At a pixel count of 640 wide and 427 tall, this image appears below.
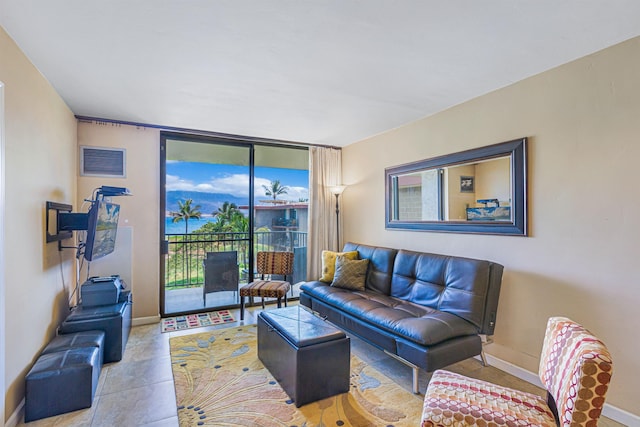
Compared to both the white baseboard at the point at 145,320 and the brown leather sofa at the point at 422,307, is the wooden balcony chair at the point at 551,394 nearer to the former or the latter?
the brown leather sofa at the point at 422,307

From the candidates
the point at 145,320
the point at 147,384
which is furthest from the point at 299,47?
the point at 145,320

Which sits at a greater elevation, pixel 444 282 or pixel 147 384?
pixel 444 282

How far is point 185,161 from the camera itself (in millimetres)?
4172

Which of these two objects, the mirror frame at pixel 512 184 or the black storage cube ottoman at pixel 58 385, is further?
the mirror frame at pixel 512 184

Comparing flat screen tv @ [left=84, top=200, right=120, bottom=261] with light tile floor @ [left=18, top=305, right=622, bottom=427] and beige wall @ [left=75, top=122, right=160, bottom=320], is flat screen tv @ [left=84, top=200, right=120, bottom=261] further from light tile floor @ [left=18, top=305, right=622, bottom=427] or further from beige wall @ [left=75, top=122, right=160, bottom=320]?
light tile floor @ [left=18, top=305, right=622, bottom=427]

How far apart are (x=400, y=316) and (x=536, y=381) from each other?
116 centimetres

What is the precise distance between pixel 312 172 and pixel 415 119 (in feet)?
5.99

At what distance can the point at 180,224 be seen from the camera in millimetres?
4172

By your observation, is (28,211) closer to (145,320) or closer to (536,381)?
(145,320)

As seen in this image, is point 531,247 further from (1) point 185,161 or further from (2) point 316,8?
(1) point 185,161

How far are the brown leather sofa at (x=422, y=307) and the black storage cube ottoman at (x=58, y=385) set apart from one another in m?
2.12

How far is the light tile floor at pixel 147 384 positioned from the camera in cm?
205

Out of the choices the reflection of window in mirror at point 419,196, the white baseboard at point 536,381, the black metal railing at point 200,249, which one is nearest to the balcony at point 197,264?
the black metal railing at point 200,249

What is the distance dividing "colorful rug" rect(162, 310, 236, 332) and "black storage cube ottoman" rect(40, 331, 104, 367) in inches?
40.8
